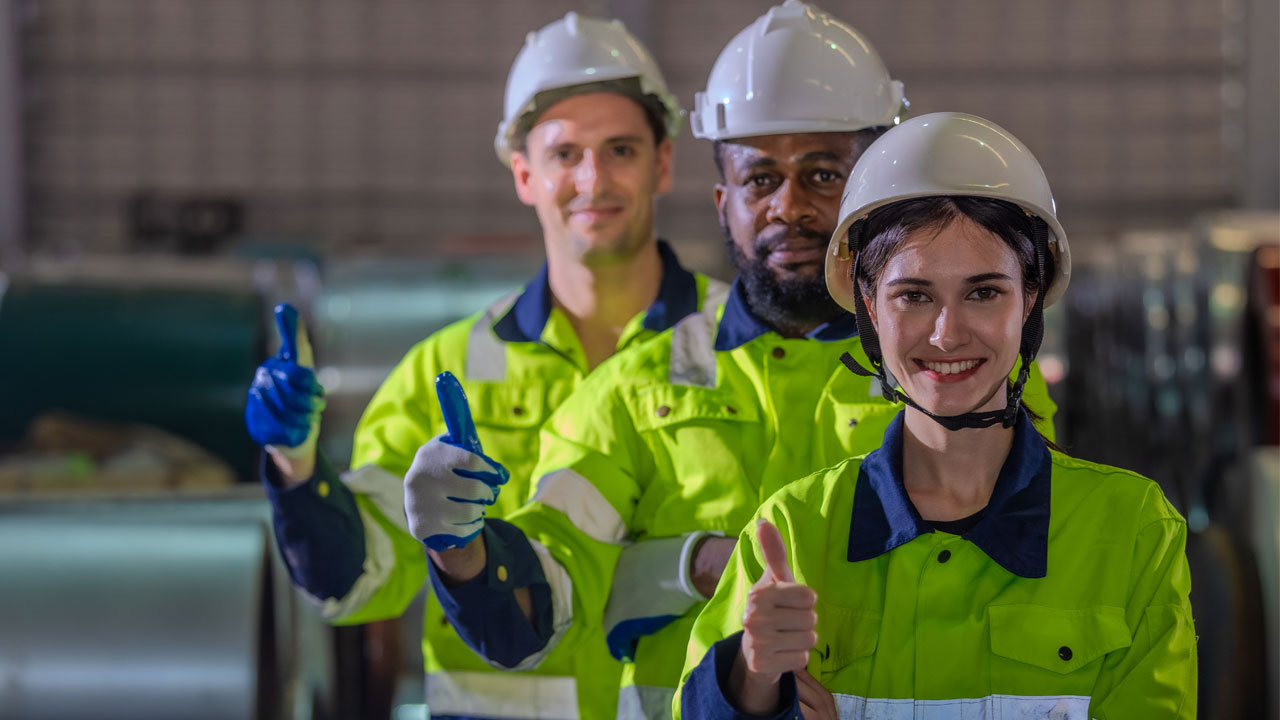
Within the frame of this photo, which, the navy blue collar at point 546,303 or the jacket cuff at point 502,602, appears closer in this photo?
the jacket cuff at point 502,602

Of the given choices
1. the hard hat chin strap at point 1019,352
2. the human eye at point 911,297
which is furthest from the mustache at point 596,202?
the human eye at point 911,297

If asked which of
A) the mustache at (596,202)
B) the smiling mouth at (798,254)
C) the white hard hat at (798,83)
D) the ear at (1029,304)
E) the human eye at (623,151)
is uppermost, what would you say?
the white hard hat at (798,83)

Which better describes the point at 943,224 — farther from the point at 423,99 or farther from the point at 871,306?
the point at 423,99

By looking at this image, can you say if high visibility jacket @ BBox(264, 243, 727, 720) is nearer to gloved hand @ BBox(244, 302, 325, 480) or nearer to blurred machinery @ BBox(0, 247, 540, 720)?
gloved hand @ BBox(244, 302, 325, 480)

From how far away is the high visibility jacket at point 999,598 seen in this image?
1.59 metres

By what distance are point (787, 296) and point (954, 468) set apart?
604mm

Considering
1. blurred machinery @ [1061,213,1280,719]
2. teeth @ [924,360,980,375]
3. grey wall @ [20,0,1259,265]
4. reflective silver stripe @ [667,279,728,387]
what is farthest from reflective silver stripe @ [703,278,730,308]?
grey wall @ [20,0,1259,265]

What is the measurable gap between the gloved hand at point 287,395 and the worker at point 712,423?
41 centimetres

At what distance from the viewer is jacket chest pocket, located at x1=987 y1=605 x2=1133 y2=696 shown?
62.8 inches

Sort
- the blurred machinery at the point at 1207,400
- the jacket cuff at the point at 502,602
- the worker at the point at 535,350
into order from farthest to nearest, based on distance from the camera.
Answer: the blurred machinery at the point at 1207,400 → the worker at the point at 535,350 → the jacket cuff at the point at 502,602

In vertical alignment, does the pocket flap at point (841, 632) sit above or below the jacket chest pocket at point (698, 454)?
below

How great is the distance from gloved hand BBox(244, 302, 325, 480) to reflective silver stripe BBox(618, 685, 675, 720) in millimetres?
720

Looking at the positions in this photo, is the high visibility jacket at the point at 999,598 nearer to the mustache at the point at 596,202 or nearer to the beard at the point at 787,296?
the beard at the point at 787,296

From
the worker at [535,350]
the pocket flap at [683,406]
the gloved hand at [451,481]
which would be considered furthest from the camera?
the worker at [535,350]
